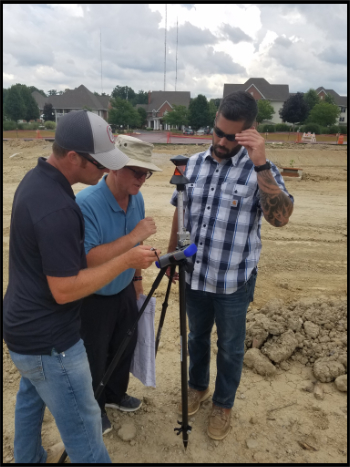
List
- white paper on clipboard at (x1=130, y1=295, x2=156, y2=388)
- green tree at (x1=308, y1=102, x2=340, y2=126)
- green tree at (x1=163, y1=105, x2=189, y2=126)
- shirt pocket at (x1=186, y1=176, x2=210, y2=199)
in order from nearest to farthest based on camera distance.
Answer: shirt pocket at (x1=186, y1=176, x2=210, y2=199), white paper on clipboard at (x1=130, y1=295, x2=156, y2=388), green tree at (x1=308, y1=102, x2=340, y2=126), green tree at (x1=163, y1=105, x2=189, y2=126)

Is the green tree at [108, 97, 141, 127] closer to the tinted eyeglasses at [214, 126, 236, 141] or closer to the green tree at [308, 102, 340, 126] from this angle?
the green tree at [308, 102, 340, 126]

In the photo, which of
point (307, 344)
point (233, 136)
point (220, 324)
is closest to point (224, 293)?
point (220, 324)

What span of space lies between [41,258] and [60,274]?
0.13 metres

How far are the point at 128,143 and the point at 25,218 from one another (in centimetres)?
99

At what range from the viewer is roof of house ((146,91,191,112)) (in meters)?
63.4

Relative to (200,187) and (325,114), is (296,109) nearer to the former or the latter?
(325,114)

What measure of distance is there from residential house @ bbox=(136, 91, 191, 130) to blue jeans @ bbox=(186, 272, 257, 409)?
61205 millimetres

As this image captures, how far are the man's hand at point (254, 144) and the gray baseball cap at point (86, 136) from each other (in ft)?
2.84

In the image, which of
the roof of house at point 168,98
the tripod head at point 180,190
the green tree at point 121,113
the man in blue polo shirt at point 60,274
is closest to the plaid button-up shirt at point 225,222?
the tripod head at point 180,190

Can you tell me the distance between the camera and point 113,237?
2.39m

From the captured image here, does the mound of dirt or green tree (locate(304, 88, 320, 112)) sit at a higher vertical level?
green tree (locate(304, 88, 320, 112))

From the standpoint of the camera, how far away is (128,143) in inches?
93.4

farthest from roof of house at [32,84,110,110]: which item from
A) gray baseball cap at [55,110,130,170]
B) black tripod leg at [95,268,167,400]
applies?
gray baseball cap at [55,110,130,170]

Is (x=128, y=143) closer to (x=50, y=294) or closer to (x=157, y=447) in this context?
(x=50, y=294)
